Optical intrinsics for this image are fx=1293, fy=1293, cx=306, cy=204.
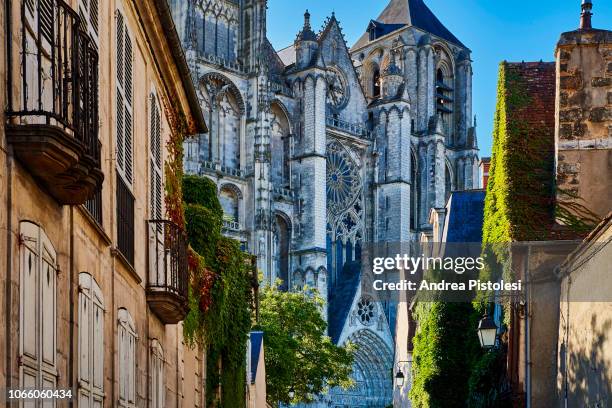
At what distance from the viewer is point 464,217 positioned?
3203 centimetres

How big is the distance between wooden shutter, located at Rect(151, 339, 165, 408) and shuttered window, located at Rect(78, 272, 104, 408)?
3.51 m

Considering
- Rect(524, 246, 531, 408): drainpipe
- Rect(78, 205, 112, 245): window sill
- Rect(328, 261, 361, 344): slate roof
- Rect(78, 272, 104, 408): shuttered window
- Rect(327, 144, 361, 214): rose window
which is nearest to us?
Rect(78, 272, 104, 408): shuttered window

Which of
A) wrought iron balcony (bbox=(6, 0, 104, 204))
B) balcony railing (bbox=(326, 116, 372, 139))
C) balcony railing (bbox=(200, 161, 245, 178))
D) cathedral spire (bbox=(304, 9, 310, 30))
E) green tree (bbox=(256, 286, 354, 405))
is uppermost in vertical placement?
cathedral spire (bbox=(304, 9, 310, 30))

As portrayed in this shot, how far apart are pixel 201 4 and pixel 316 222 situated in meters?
15.4

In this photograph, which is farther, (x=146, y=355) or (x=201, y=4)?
(x=201, y=4)

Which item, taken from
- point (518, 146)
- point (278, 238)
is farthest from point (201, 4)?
point (518, 146)

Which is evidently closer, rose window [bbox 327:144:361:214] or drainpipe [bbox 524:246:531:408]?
drainpipe [bbox 524:246:531:408]

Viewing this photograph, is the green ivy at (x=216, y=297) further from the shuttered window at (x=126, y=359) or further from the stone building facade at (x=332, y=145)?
the stone building facade at (x=332, y=145)

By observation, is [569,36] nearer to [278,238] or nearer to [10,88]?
[10,88]

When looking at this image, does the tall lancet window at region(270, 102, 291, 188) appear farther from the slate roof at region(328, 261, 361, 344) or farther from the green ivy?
the green ivy

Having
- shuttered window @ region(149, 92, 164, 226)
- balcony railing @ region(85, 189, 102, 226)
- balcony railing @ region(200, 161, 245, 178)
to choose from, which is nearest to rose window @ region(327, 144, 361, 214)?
balcony railing @ region(200, 161, 245, 178)

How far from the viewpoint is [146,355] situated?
1412 cm

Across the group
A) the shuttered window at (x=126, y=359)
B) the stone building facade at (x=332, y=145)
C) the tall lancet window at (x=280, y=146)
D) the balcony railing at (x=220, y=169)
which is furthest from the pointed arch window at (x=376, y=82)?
the shuttered window at (x=126, y=359)

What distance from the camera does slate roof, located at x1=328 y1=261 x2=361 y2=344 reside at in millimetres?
83800
